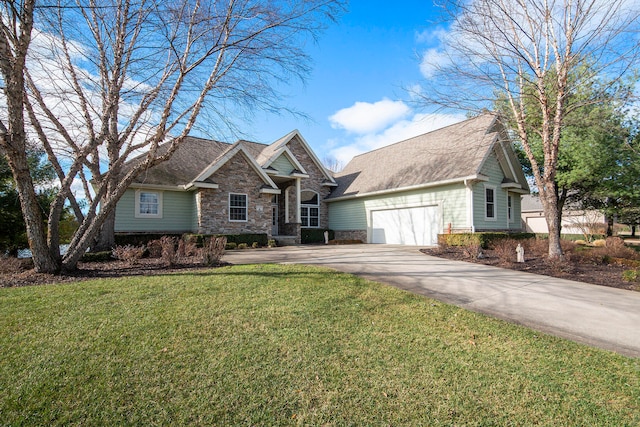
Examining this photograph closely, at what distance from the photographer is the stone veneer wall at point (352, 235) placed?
755 inches

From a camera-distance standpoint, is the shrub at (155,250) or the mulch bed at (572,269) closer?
the mulch bed at (572,269)

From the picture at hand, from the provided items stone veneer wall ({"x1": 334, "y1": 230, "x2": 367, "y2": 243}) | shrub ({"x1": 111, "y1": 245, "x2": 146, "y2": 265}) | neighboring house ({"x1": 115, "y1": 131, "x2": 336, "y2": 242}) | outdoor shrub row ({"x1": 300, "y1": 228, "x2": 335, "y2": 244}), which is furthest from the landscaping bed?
shrub ({"x1": 111, "y1": 245, "x2": 146, "y2": 265})

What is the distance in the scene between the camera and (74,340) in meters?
3.62

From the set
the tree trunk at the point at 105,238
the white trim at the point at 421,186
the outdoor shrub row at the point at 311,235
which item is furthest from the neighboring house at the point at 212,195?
the white trim at the point at 421,186

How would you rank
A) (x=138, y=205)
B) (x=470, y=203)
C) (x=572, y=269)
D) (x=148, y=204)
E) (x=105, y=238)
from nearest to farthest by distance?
(x=572, y=269) < (x=105, y=238) < (x=470, y=203) < (x=138, y=205) < (x=148, y=204)

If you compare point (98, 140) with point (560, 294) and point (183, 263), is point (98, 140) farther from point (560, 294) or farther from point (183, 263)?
point (560, 294)

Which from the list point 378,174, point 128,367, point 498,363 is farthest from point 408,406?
point 378,174

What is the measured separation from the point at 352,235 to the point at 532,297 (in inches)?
567

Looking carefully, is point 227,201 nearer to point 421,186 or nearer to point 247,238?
point 247,238

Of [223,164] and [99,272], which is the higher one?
[223,164]

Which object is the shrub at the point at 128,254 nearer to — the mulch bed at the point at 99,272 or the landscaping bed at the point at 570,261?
the mulch bed at the point at 99,272

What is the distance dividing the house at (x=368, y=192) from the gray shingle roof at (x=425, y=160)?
76 mm

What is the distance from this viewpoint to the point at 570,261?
30.7 feet

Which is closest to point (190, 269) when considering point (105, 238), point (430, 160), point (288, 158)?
point (105, 238)
